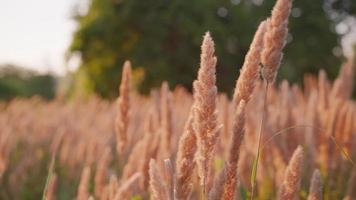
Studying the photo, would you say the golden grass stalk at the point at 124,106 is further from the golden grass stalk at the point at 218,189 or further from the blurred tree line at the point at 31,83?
the blurred tree line at the point at 31,83

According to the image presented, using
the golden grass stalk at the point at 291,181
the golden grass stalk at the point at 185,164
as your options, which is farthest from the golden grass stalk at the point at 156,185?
Answer: the golden grass stalk at the point at 291,181

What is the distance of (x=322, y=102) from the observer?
2863mm

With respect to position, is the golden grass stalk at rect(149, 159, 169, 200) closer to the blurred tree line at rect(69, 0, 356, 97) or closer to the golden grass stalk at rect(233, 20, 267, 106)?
the golden grass stalk at rect(233, 20, 267, 106)

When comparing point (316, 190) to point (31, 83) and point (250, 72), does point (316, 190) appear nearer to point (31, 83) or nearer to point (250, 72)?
point (250, 72)

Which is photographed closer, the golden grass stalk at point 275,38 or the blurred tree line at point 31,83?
the golden grass stalk at point 275,38

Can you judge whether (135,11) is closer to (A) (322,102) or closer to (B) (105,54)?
(B) (105,54)

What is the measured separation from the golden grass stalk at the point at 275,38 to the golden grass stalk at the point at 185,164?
24 centimetres

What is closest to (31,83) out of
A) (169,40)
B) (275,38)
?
(169,40)

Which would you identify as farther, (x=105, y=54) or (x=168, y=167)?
(x=105, y=54)

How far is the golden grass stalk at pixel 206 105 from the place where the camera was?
1.08 metres

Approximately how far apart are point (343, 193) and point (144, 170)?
122cm

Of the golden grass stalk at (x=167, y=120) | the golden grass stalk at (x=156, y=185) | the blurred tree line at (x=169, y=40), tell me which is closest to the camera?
the golden grass stalk at (x=156, y=185)

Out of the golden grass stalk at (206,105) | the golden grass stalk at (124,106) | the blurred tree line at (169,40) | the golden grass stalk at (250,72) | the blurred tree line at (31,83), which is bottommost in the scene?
the golden grass stalk at (206,105)

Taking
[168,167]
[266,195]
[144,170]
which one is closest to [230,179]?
[168,167]
